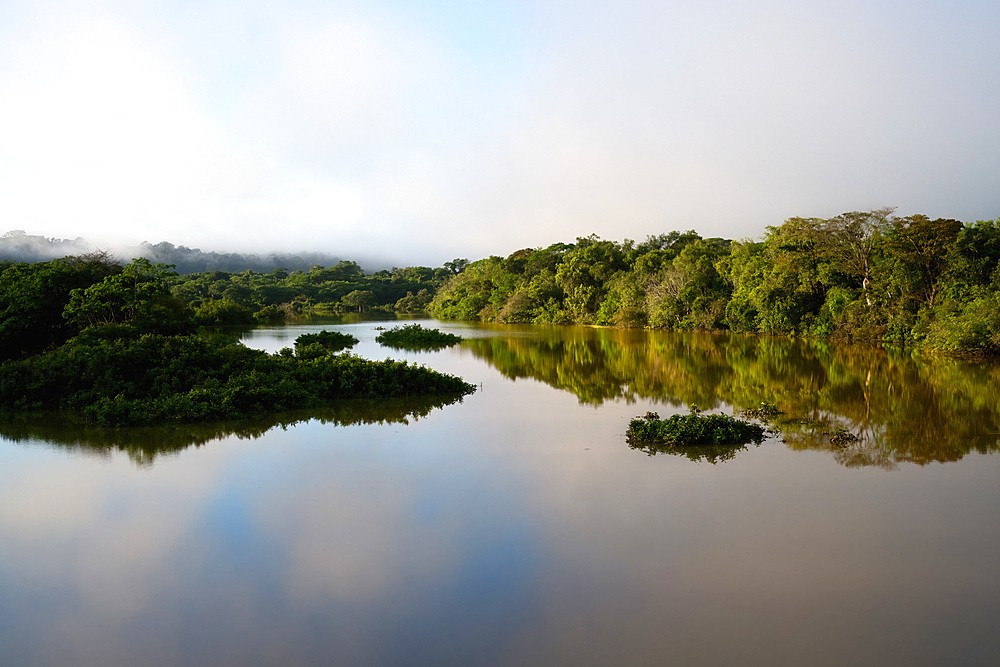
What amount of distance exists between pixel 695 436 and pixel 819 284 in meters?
21.6

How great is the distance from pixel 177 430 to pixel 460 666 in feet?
23.1

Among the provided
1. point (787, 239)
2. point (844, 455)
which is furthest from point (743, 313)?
point (844, 455)

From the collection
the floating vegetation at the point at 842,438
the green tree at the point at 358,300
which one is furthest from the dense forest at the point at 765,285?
the green tree at the point at 358,300

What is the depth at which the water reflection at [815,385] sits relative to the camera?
847cm

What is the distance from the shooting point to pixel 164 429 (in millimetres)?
9016

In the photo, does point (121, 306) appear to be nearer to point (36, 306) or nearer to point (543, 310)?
point (36, 306)

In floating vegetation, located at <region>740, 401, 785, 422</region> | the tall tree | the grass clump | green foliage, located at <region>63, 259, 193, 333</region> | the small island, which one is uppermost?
the tall tree

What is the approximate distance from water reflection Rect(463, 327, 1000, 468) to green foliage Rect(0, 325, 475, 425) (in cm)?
465

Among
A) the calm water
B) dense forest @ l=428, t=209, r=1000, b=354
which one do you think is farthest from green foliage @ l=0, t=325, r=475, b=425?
dense forest @ l=428, t=209, r=1000, b=354

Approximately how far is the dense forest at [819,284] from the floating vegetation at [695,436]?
13.1m

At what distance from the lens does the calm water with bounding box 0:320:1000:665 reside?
3.78 m

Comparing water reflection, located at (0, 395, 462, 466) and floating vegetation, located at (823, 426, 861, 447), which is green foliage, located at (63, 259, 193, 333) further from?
floating vegetation, located at (823, 426, 861, 447)

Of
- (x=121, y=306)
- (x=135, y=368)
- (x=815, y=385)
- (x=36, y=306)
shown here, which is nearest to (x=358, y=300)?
(x=121, y=306)

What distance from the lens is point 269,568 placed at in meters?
4.68
